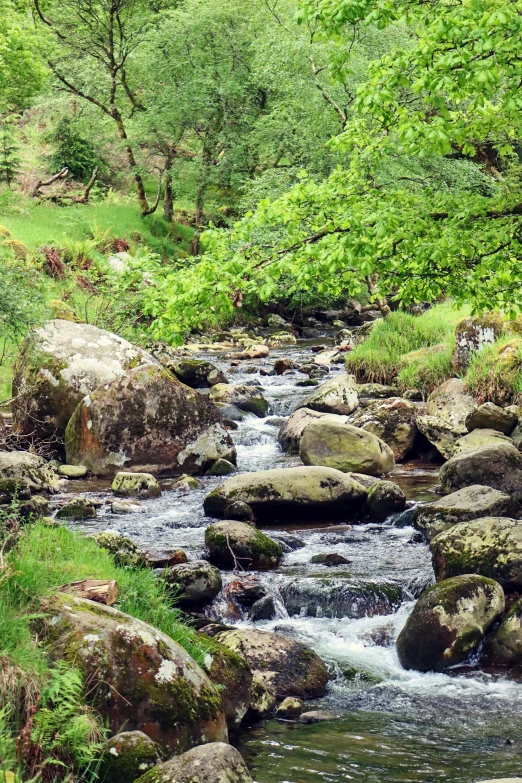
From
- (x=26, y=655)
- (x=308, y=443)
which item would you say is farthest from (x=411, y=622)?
(x=308, y=443)

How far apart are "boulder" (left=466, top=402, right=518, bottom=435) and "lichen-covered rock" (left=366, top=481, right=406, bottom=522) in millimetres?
4071

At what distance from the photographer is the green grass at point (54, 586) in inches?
225

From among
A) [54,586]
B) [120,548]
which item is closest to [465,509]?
[120,548]

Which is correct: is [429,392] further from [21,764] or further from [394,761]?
[21,764]

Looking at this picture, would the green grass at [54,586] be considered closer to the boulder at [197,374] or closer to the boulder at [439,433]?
the boulder at [439,433]

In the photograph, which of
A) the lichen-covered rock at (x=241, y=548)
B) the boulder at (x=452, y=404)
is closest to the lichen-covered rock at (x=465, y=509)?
the lichen-covered rock at (x=241, y=548)

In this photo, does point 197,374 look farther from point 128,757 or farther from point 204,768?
point 204,768

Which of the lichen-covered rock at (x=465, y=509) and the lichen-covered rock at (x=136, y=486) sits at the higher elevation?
the lichen-covered rock at (x=465, y=509)

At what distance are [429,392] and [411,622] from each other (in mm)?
12321

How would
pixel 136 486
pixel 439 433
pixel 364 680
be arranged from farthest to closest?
pixel 439 433
pixel 136 486
pixel 364 680

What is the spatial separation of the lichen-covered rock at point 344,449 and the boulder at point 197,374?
7842 millimetres

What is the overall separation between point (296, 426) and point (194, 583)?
8.68m

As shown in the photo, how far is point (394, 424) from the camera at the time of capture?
17.2 m

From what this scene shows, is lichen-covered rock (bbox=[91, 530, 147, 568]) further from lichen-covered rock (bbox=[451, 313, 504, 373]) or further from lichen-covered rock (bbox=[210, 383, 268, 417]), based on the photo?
lichen-covered rock (bbox=[451, 313, 504, 373])
